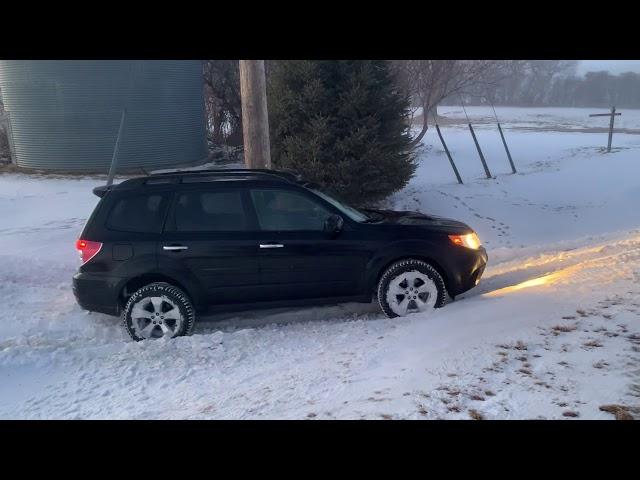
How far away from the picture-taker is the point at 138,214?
5.67 m

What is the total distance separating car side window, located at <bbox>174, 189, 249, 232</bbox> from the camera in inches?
225

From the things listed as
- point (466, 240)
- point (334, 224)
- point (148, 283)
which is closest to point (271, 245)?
point (334, 224)

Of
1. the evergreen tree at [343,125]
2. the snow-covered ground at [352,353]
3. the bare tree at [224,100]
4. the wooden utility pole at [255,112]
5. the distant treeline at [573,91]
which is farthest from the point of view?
the distant treeline at [573,91]

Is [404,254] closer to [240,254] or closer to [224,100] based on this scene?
[240,254]

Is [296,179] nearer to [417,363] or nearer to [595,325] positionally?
[417,363]

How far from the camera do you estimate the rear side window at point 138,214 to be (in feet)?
18.5

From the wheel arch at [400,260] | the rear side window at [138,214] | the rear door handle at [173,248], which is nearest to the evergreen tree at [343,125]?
the wheel arch at [400,260]

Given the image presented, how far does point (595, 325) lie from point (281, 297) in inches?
114

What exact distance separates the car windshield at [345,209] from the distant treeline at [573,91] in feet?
121

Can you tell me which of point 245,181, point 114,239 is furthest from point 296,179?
point 114,239

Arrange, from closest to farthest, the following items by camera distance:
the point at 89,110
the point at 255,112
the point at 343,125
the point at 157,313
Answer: the point at 157,313 < the point at 255,112 < the point at 343,125 < the point at 89,110

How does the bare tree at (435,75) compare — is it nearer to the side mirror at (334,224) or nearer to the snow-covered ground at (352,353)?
the snow-covered ground at (352,353)

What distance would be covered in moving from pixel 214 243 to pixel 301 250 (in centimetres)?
86

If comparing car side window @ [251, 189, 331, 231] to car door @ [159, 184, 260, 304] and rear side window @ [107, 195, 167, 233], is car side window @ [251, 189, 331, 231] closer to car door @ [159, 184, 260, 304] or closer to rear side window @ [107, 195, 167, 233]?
car door @ [159, 184, 260, 304]
